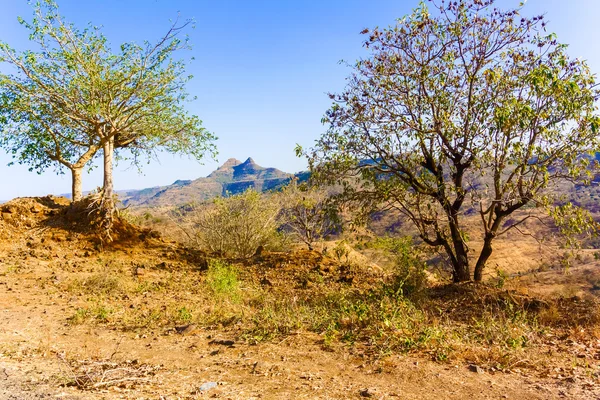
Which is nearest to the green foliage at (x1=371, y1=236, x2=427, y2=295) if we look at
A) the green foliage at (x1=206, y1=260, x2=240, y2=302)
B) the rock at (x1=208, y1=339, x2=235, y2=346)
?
the green foliage at (x1=206, y1=260, x2=240, y2=302)

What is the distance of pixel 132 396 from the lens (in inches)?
156

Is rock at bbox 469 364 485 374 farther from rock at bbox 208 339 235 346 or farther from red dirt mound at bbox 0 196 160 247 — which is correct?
red dirt mound at bbox 0 196 160 247

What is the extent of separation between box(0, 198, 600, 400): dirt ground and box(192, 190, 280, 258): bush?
830 cm

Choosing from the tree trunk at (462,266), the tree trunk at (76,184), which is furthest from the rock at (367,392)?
the tree trunk at (76,184)

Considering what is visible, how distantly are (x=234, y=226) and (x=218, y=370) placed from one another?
10410mm

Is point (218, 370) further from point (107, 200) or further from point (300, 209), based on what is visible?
point (300, 209)

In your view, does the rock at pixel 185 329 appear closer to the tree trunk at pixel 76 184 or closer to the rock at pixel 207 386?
the rock at pixel 207 386

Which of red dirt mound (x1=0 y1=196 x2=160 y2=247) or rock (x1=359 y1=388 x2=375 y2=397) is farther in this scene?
red dirt mound (x1=0 y1=196 x2=160 y2=247)

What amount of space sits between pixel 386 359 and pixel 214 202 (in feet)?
38.6

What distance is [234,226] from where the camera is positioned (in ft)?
49.0

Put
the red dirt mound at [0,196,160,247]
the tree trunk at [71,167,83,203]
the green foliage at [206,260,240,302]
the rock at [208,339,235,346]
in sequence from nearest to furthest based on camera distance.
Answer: the rock at [208,339,235,346] < the green foliage at [206,260,240,302] < the red dirt mound at [0,196,160,247] < the tree trunk at [71,167,83,203]

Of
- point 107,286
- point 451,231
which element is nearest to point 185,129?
point 107,286

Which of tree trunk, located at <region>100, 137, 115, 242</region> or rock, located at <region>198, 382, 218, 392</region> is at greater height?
tree trunk, located at <region>100, 137, 115, 242</region>

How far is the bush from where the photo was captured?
1496cm
